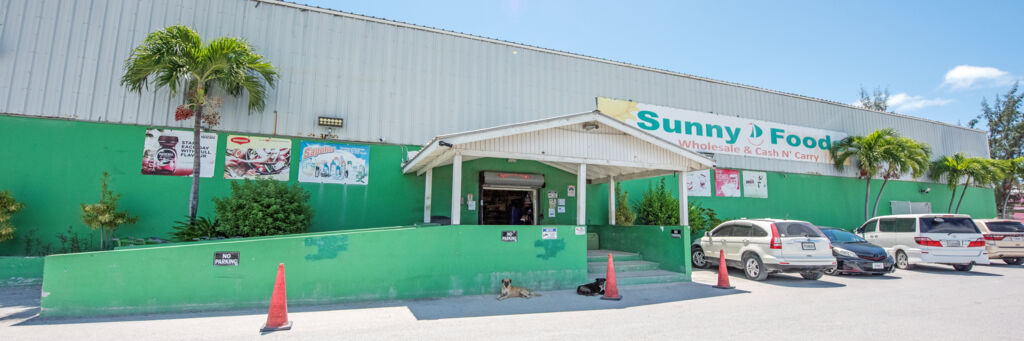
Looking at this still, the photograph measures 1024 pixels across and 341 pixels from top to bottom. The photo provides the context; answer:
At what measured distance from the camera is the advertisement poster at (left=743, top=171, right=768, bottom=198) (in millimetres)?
16484

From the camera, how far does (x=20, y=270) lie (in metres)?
8.57

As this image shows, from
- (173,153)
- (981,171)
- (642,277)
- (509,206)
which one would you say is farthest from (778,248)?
(981,171)

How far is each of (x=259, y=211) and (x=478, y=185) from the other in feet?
17.6

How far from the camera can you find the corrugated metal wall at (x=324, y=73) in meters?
10.1

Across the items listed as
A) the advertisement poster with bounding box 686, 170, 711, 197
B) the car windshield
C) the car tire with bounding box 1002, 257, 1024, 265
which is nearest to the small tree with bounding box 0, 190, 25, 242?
the advertisement poster with bounding box 686, 170, 711, 197

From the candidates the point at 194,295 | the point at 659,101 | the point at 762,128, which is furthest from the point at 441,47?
the point at 762,128

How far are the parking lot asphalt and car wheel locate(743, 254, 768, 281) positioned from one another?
3.30 feet

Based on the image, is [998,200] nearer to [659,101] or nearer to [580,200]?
[659,101]

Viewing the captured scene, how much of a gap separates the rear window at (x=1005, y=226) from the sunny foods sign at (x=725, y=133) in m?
5.49

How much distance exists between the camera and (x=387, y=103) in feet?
40.0

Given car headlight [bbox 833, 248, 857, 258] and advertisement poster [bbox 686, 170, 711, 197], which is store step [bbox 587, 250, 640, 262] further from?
advertisement poster [bbox 686, 170, 711, 197]

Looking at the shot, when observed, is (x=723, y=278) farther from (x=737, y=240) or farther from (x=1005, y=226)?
(x=1005, y=226)

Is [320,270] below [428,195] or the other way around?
below

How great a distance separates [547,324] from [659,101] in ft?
38.3
